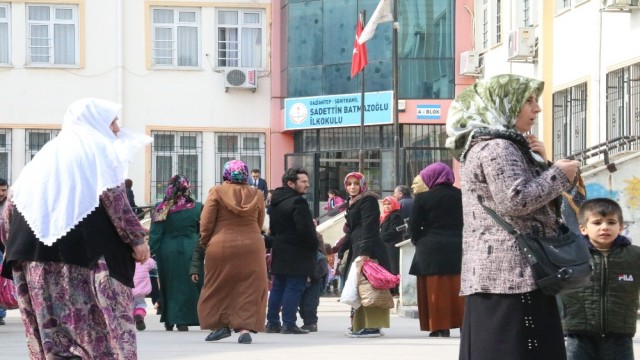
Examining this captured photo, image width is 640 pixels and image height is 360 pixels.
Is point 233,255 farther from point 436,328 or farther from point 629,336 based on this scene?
point 629,336

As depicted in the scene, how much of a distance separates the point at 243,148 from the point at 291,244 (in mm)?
24912

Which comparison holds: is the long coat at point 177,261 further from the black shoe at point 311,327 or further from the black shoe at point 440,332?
the black shoe at point 440,332

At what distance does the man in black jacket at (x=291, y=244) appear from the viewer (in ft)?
53.5

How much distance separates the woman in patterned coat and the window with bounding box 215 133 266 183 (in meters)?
34.1

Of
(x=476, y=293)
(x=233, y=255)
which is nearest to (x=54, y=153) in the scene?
(x=476, y=293)

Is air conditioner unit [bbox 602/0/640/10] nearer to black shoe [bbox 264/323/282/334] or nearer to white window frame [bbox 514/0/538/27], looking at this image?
white window frame [bbox 514/0/538/27]

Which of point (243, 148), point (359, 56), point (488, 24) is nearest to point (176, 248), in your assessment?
point (359, 56)

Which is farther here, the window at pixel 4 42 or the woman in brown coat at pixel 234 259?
the window at pixel 4 42

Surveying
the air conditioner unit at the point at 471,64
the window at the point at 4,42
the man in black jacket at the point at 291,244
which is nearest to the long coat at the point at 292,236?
the man in black jacket at the point at 291,244

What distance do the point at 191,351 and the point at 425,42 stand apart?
1003 inches

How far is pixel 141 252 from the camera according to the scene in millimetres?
8641

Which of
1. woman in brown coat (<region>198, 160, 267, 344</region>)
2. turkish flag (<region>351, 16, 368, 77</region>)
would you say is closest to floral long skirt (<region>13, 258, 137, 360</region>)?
woman in brown coat (<region>198, 160, 267, 344</region>)

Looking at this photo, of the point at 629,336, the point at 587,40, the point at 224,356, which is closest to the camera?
the point at 629,336

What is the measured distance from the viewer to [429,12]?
38.4m
